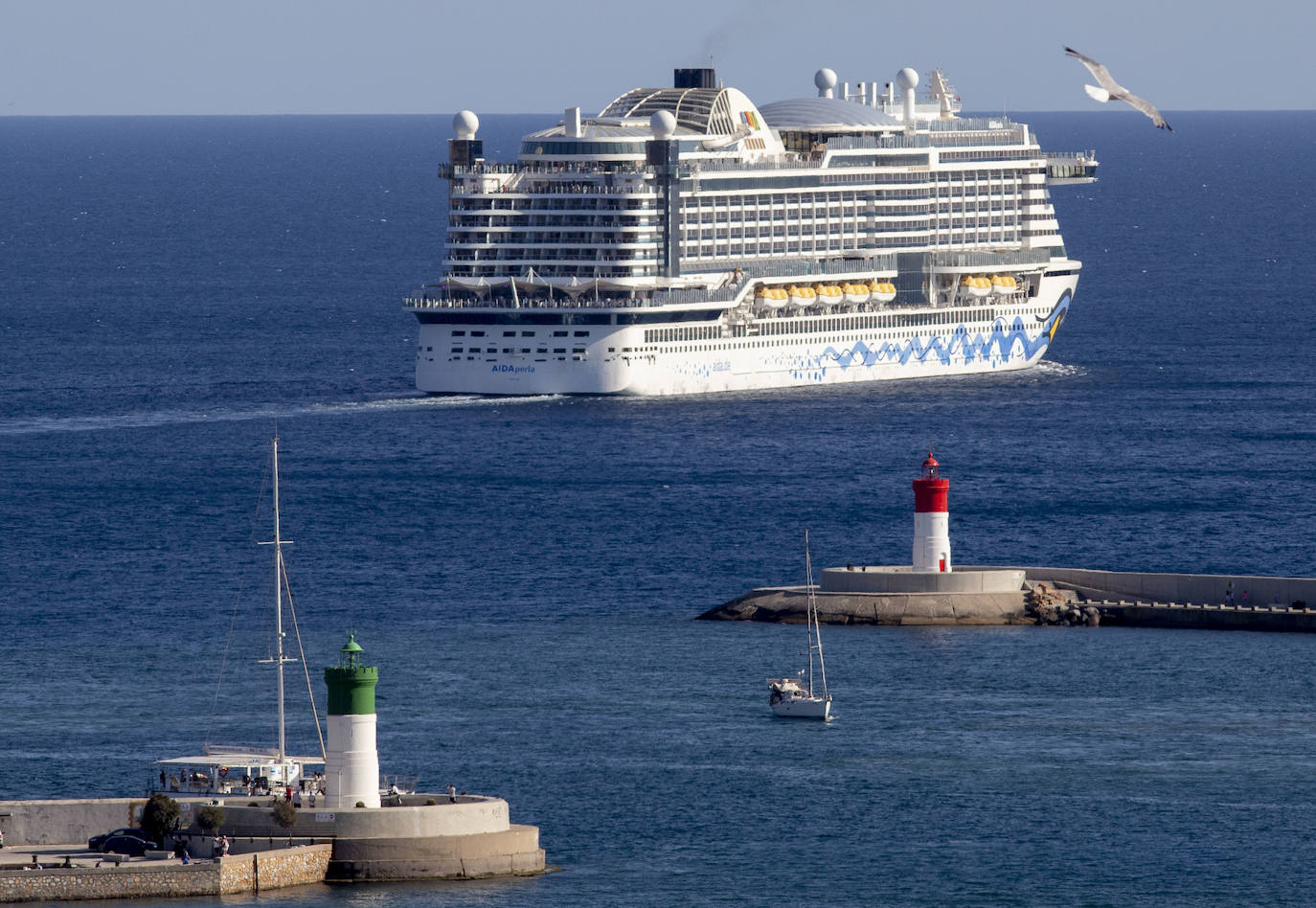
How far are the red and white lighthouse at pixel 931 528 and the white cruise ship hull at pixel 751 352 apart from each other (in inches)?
1466

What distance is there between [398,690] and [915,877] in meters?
18.0

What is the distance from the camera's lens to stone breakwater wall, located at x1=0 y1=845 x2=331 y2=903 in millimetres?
52406

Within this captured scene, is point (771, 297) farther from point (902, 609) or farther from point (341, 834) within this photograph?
point (341, 834)

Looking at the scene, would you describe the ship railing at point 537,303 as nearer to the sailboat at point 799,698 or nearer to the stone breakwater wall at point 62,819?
the sailboat at point 799,698

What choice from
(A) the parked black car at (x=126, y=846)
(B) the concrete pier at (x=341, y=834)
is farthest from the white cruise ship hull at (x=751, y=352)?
(A) the parked black car at (x=126, y=846)

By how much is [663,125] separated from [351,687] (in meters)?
72.9

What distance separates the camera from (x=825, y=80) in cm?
14950

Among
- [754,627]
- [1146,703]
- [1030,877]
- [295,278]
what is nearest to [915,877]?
[1030,877]

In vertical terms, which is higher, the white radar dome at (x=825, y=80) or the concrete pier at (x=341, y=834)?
the white radar dome at (x=825, y=80)

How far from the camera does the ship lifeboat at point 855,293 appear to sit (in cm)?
13175


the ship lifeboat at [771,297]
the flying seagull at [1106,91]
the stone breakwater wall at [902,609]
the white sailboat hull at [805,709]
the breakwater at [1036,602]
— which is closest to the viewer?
the flying seagull at [1106,91]

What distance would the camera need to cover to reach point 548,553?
90812mm

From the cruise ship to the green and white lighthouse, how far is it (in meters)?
62.1

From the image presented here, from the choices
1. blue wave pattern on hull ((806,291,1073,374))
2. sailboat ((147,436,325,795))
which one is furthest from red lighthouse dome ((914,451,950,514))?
blue wave pattern on hull ((806,291,1073,374))
